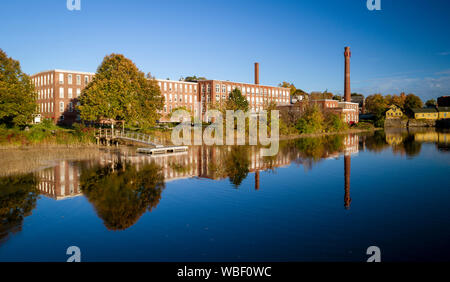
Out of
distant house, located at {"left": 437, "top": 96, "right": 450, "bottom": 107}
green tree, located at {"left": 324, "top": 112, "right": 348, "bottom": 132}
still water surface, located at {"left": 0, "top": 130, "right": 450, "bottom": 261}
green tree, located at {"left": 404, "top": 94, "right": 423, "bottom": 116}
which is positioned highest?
distant house, located at {"left": 437, "top": 96, "right": 450, "bottom": 107}

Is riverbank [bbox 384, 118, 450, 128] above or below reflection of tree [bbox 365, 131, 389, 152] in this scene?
above

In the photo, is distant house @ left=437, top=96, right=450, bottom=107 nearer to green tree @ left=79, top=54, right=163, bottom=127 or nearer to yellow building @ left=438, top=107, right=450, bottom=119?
yellow building @ left=438, top=107, right=450, bottom=119

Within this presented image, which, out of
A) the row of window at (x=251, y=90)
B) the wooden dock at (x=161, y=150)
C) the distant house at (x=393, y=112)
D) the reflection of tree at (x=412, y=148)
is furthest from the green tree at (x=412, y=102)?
the wooden dock at (x=161, y=150)

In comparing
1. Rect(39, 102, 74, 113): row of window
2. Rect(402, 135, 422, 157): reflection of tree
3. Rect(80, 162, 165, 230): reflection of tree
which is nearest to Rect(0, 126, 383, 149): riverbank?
Rect(80, 162, 165, 230): reflection of tree

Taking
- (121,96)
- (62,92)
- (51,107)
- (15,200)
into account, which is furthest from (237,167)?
(51,107)

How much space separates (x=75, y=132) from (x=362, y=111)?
4942 inches

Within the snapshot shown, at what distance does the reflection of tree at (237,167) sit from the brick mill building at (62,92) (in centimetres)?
5198

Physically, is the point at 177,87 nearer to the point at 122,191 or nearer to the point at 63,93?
the point at 63,93

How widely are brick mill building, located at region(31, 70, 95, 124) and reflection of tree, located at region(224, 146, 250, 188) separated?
171 ft

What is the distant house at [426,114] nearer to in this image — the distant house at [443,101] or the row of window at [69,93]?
the distant house at [443,101]

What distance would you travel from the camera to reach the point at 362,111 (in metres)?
137

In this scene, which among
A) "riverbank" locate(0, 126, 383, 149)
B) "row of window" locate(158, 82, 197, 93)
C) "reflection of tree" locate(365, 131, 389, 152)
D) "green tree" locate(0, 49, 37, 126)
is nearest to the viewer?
"riverbank" locate(0, 126, 383, 149)

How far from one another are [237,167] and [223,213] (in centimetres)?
1086

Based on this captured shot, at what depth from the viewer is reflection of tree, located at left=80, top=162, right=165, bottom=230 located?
12.6 meters
